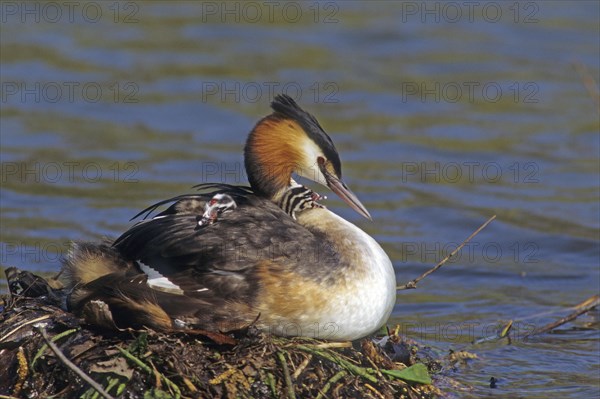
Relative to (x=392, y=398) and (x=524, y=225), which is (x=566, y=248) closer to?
(x=524, y=225)

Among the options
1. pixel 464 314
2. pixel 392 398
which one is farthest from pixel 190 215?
pixel 464 314

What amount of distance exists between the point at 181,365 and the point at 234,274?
620 millimetres

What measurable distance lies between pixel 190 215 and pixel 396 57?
10871mm

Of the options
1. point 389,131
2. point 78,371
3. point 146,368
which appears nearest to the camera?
point 78,371

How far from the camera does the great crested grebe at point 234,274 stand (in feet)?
20.6

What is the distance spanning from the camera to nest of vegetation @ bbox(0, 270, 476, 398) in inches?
235

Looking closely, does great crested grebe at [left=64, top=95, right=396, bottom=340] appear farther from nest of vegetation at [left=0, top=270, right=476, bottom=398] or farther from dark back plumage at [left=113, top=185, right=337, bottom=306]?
nest of vegetation at [left=0, top=270, right=476, bottom=398]

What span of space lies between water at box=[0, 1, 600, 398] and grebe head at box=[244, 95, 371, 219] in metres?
1.78

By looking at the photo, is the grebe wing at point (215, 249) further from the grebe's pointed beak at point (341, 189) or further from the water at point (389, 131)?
the water at point (389, 131)

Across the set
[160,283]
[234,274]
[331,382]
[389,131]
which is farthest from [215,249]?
[389,131]

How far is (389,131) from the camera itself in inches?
569

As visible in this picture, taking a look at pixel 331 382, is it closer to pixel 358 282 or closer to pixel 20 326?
pixel 358 282

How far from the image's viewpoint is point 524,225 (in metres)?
11.6

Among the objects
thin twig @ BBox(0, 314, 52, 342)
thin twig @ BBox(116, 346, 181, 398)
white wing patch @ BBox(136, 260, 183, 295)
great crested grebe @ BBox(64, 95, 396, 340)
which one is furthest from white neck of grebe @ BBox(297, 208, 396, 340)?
thin twig @ BBox(0, 314, 52, 342)
